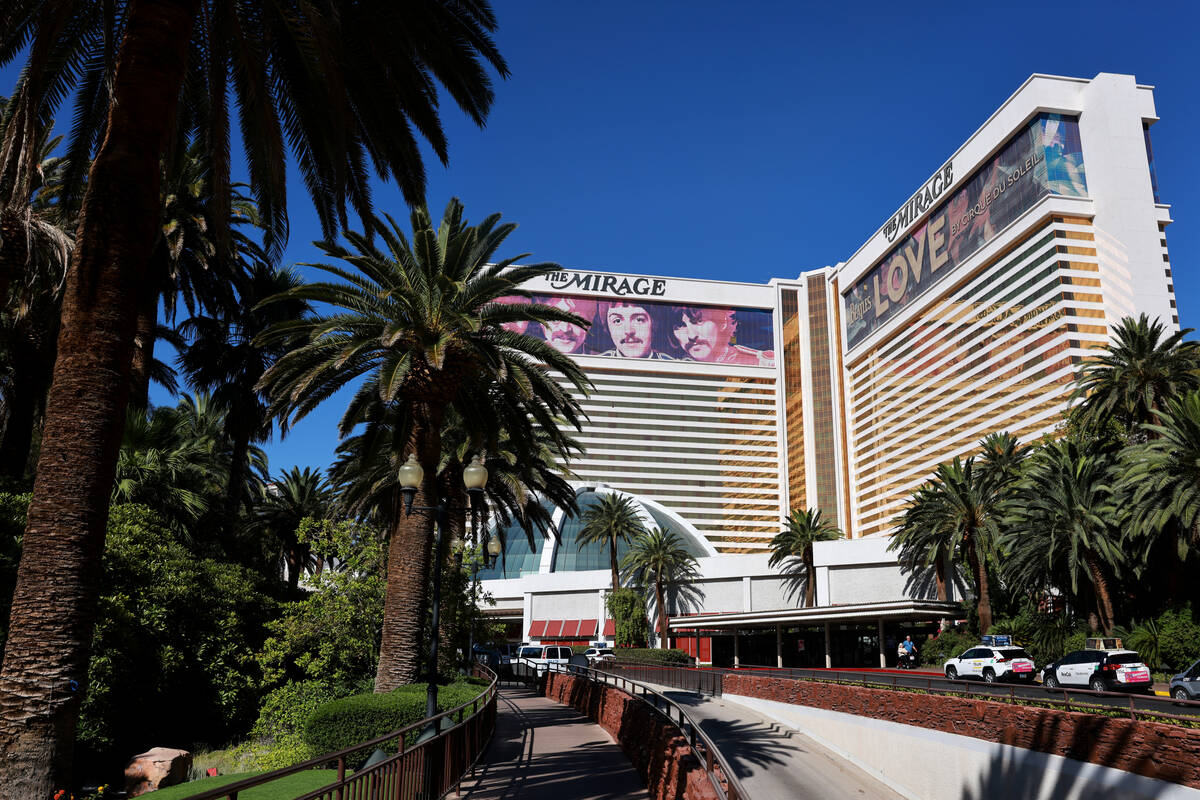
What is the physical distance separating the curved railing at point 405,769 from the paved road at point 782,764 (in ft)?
17.7

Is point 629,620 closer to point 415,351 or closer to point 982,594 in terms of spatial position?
point 982,594

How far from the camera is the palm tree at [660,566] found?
68.9m

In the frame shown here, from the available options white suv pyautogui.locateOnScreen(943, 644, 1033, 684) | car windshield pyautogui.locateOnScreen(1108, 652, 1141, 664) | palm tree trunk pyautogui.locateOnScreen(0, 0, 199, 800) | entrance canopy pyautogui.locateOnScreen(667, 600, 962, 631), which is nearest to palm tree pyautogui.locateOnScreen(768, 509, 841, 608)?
entrance canopy pyautogui.locateOnScreen(667, 600, 962, 631)

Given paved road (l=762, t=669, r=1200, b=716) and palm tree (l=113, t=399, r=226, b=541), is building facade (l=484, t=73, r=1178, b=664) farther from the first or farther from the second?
palm tree (l=113, t=399, r=226, b=541)

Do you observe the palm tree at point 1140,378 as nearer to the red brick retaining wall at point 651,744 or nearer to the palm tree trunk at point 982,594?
the palm tree trunk at point 982,594

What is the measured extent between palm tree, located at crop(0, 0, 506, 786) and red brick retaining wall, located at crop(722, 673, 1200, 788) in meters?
13.5

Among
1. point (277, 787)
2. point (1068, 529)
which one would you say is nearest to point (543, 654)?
point (1068, 529)

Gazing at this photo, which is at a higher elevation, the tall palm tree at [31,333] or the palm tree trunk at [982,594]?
the tall palm tree at [31,333]

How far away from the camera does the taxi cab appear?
3209 centimetres

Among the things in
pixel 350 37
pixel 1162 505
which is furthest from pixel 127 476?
pixel 1162 505

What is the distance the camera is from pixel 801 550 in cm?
6556

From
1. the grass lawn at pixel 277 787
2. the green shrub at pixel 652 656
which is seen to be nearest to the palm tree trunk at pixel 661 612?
the green shrub at pixel 652 656

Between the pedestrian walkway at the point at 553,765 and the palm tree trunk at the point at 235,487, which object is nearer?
the pedestrian walkway at the point at 553,765

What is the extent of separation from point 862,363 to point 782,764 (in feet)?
416
